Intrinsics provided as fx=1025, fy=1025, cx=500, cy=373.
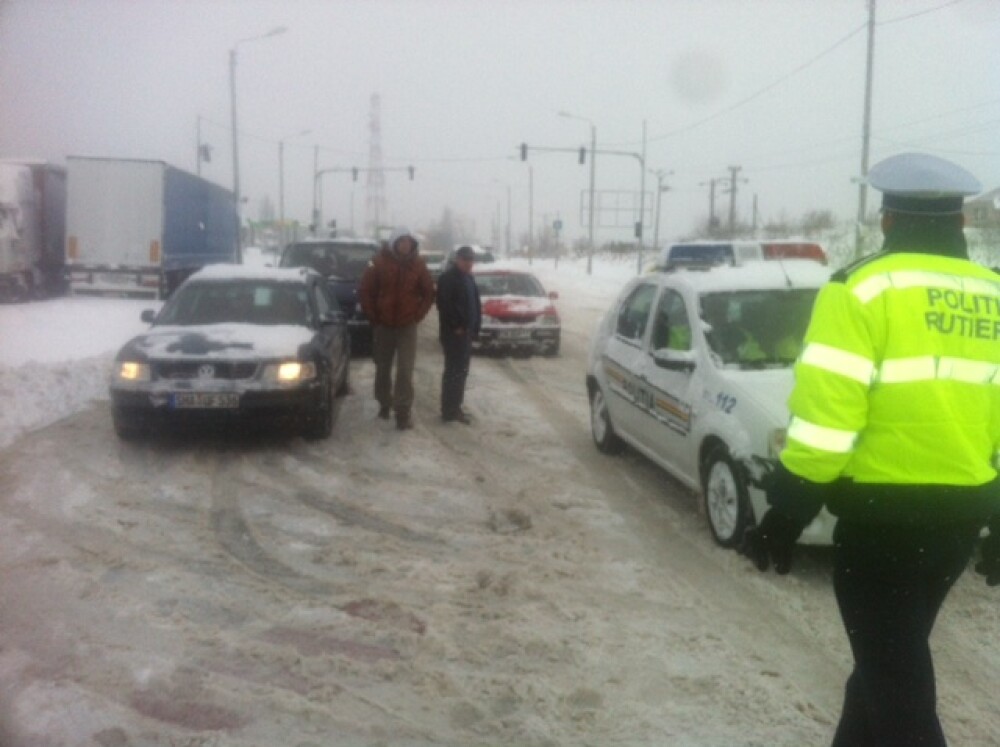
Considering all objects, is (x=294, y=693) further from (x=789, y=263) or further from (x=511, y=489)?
(x=789, y=263)

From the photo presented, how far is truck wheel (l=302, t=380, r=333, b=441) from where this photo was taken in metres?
9.01

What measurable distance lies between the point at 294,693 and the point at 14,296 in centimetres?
2321

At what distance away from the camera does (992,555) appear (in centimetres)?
313

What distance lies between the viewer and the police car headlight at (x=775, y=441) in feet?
18.0

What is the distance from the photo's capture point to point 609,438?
28.5ft

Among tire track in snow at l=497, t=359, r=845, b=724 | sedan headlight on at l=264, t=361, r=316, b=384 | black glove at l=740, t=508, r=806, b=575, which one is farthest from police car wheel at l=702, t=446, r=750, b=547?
sedan headlight on at l=264, t=361, r=316, b=384

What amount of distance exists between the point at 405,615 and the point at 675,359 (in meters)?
2.73

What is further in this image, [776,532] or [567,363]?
[567,363]

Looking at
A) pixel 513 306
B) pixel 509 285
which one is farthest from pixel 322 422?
pixel 509 285

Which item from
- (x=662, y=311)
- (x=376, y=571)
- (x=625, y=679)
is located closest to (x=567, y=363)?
(x=662, y=311)

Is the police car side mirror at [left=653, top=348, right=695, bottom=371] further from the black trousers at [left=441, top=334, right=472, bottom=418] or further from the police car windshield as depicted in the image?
the black trousers at [left=441, top=334, right=472, bottom=418]

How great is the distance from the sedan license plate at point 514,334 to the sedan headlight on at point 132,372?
8.64m

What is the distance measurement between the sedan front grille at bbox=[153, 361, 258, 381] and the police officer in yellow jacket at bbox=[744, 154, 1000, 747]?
21.1ft

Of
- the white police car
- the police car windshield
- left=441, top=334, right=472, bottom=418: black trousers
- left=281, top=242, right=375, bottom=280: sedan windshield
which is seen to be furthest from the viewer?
left=281, top=242, right=375, bottom=280: sedan windshield
